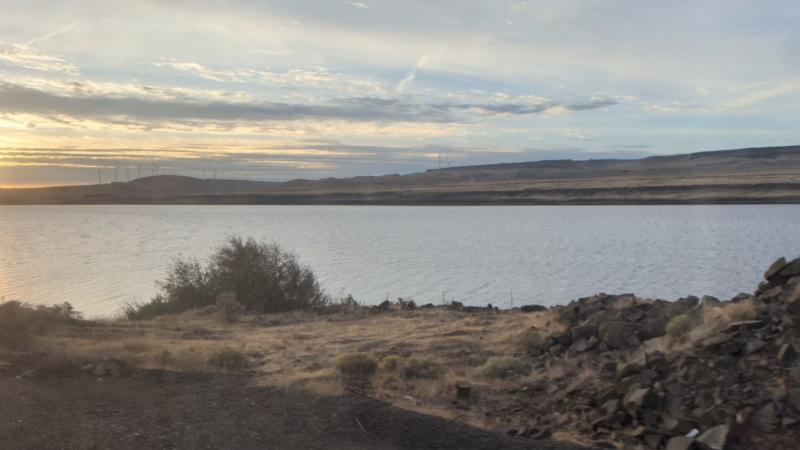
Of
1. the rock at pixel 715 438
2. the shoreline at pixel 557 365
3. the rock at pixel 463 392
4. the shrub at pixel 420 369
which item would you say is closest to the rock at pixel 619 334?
the shoreline at pixel 557 365

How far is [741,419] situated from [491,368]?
18.1 ft

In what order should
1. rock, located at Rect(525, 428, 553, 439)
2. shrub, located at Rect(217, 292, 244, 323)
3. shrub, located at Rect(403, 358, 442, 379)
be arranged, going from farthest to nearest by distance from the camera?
shrub, located at Rect(217, 292, 244, 323) → shrub, located at Rect(403, 358, 442, 379) → rock, located at Rect(525, 428, 553, 439)

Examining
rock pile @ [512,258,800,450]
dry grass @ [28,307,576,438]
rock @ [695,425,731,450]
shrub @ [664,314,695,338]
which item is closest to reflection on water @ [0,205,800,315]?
dry grass @ [28,307,576,438]

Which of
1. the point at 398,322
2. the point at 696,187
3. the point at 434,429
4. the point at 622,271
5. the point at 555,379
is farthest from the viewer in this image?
the point at 696,187

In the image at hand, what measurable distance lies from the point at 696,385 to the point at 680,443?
1871mm

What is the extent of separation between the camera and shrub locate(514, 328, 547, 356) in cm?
1523

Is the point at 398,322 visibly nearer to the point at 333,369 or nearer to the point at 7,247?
the point at 333,369

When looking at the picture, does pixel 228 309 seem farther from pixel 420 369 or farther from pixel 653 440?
pixel 653 440

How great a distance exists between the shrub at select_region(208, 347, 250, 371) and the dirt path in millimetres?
2852

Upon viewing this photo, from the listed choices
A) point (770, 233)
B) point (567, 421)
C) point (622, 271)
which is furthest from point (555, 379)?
point (770, 233)

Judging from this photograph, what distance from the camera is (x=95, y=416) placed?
8891mm

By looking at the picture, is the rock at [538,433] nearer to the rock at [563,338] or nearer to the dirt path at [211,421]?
the dirt path at [211,421]

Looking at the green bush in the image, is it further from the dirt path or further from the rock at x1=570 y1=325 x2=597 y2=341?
the dirt path

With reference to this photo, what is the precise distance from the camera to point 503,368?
535 inches
